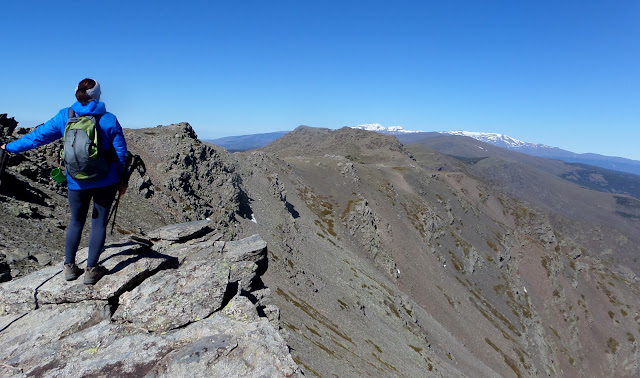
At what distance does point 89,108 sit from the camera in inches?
420

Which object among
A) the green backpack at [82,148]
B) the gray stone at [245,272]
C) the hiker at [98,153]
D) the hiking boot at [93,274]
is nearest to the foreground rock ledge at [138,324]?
the hiking boot at [93,274]

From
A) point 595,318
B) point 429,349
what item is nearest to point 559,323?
point 595,318

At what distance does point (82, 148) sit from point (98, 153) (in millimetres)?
438

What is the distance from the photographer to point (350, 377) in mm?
31984

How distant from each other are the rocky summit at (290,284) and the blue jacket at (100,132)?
12.7ft

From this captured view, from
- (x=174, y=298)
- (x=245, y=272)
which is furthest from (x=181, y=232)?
(x=174, y=298)

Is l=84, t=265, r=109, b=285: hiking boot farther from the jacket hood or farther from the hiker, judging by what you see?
the jacket hood

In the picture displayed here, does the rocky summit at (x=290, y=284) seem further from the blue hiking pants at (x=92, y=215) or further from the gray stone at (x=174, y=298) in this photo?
the blue hiking pants at (x=92, y=215)

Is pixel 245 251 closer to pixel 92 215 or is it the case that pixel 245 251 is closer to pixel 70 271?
pixel 70 271

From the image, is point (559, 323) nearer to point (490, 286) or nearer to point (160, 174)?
point (490, 286)

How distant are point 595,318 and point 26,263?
643 feet

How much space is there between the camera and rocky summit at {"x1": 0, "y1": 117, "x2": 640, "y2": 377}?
449 inches

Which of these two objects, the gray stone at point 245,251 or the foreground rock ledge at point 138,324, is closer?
the foreground rock ledge at point 138,324

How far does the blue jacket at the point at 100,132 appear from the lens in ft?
35.2
